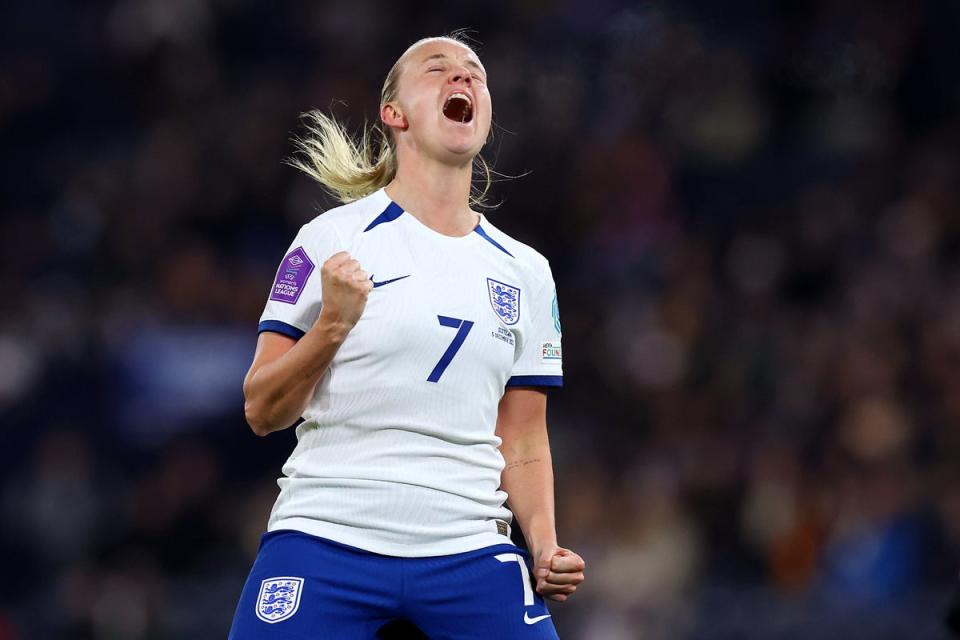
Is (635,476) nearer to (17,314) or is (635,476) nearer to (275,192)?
(275,192)

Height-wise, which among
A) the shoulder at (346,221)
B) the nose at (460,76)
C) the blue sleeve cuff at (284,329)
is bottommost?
the blue sleeve cuff at (284,329)

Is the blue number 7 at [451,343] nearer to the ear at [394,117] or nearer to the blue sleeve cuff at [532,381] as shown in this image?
the blue sleeve cuff at [532,381]

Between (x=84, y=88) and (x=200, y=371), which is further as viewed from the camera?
(x=84, y=88)

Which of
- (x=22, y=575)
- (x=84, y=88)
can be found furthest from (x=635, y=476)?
(x=84, y=88)

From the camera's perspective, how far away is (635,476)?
25.6 ft

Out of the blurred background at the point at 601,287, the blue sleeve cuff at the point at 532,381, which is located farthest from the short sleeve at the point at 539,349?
the blurred background at the point at 601,287

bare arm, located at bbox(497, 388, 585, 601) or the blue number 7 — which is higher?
the blue number 7

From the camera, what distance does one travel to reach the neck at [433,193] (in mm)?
3656

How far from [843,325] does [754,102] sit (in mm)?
2389

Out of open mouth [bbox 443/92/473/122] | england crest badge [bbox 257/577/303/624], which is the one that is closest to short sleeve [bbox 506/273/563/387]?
open mouth [bbox 443/92/473/122]

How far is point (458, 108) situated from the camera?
150 inches

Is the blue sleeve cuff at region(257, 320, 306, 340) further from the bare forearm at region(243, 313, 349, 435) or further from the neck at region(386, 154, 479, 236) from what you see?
the neck at region(386, 154, 479, 236)

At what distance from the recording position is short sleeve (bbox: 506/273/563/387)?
3709 mm

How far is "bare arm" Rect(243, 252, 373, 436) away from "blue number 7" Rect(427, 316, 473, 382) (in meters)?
0.24
